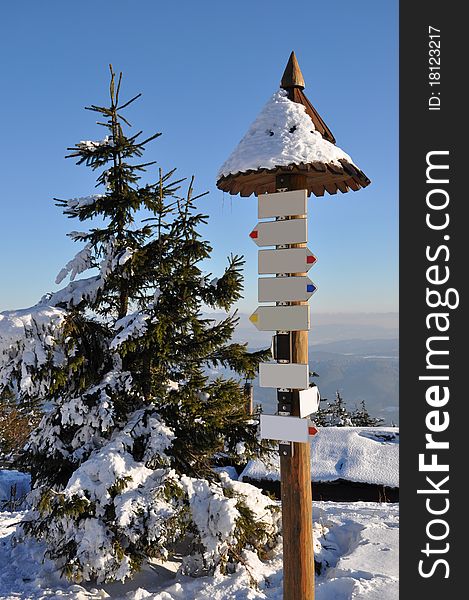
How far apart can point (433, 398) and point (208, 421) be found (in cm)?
364

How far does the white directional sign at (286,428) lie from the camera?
4.84m

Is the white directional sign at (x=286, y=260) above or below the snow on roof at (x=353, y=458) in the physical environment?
above

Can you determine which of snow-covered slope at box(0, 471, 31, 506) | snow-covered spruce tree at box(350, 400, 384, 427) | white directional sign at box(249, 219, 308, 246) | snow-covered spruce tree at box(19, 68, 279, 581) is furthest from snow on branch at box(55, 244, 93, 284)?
snow-covered spruce tree at box(350, 400, 384, 427)

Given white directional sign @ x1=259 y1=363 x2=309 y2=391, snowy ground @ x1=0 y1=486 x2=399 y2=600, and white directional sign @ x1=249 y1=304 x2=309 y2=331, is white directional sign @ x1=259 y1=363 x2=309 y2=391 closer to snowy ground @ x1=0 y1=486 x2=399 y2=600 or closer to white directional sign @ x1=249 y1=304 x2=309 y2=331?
white directional sign @ x1=249 y1=304 x2=309 y2=331

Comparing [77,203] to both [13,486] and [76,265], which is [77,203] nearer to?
[76,265]

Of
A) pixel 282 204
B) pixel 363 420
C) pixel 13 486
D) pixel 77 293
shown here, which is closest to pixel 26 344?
pixel 77 293

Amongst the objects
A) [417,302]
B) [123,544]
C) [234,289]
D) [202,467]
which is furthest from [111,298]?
[417,302]

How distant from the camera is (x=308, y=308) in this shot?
4.91 m

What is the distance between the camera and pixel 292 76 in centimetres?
545

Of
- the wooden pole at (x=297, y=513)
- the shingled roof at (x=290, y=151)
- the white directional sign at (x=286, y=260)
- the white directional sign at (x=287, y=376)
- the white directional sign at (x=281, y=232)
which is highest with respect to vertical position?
the shingled roof at (x=290, y=151)

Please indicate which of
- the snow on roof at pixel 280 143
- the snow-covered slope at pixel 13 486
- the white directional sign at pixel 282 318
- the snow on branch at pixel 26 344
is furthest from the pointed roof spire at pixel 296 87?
the snow-covered slope at pixel 13 486

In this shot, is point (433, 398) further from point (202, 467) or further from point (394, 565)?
point (202, 467)

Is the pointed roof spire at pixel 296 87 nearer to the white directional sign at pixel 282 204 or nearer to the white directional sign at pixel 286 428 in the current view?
the white directional sign at pixel 282 204

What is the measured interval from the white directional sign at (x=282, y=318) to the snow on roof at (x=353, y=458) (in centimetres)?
967
